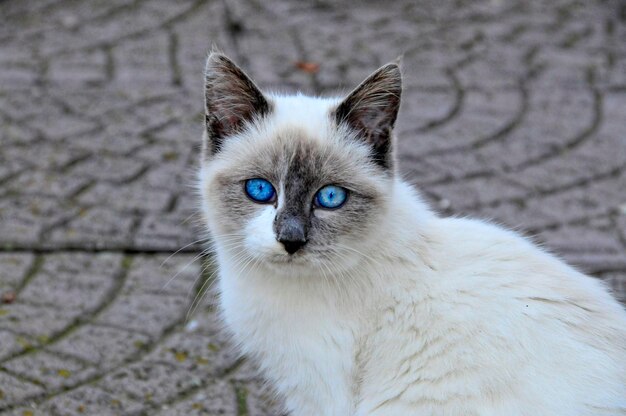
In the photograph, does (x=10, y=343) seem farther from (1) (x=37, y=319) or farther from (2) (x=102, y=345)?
(2) (x=102, y=345)

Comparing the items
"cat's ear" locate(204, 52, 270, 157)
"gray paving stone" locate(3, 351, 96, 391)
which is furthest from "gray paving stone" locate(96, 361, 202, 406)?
"cat's ear" locate(204, 52, 270, 157)

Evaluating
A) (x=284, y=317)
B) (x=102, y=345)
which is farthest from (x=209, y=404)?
(x=284, y=317)

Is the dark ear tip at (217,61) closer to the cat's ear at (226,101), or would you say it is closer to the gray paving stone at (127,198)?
the cat's ear at (226,101)

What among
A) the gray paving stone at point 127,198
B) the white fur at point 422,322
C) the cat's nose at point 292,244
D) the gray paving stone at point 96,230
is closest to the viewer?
the white fur at point 422,322

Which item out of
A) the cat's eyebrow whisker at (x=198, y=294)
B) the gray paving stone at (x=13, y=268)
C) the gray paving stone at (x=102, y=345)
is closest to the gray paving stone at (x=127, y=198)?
the gray paving stone at (x=13, y=268)

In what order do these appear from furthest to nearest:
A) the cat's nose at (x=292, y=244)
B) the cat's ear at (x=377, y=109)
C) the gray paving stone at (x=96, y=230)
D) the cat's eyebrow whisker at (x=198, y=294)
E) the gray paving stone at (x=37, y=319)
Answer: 1. the gray paving stone at (x=96, y=230)
2. the cat's eyebrow whisker at (x=198, y=294)
3. the gray paving stone at (x=37, y=319)
4. the cat's ear at (x=377, y=109)
5. the cat's nose at (x=292, y=244)

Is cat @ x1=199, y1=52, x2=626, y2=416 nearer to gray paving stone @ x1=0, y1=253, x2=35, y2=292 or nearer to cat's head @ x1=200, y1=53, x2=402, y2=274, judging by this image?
→ cat's head @ x1=200, y1=53, x2=402, y2=274

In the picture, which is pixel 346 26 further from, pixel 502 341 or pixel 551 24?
pixel 502 341

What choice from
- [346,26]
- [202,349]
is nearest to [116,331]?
[202,349]
